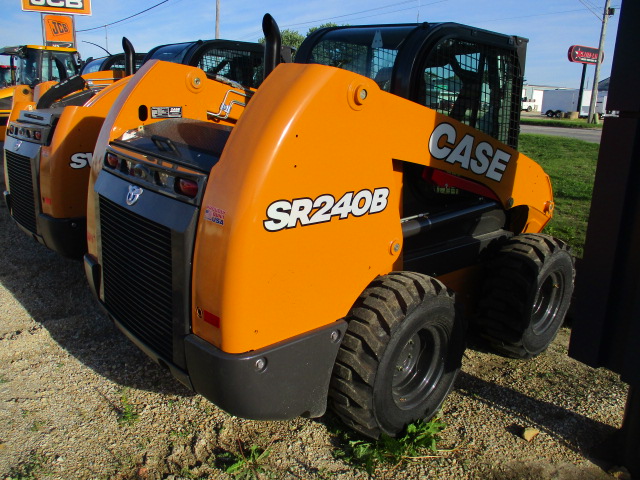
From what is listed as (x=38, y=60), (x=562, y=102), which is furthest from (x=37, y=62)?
(x=562, y=102)

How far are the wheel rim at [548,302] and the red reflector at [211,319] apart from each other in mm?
2535

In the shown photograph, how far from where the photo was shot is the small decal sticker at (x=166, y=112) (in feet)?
11.1

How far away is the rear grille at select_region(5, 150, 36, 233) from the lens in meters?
4.79

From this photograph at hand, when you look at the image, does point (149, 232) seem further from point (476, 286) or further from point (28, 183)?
point (28, 183)

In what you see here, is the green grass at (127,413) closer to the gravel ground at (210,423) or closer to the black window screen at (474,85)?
the gravel ground at (210,423)

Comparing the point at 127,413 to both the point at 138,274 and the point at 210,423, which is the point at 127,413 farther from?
the point at 138,274

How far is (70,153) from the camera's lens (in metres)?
4.44

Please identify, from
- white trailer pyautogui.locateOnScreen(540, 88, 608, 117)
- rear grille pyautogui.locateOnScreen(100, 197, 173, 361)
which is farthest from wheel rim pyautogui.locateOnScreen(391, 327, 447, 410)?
white trailer pyautogui.locateOnScreen(540, 88, 608, 117)

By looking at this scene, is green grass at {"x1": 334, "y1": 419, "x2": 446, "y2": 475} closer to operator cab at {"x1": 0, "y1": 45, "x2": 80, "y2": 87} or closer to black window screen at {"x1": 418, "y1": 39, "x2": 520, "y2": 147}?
black window screen at {"x1": 418, "y1": 39, "x2": 520, "y2": 147}

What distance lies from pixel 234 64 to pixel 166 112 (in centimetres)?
311

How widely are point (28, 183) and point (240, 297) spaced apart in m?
3.57

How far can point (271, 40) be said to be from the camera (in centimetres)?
282

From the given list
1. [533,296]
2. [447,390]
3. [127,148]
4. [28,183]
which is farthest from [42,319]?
[533,296]

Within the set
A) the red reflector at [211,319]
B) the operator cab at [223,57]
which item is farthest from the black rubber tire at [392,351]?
the operator cab at [223,57]
